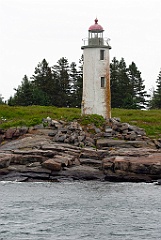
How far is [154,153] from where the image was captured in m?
47.7

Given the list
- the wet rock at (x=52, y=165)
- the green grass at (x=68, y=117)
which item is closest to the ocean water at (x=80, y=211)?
the wet rock at (x=52, y=165)

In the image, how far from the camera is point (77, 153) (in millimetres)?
48000

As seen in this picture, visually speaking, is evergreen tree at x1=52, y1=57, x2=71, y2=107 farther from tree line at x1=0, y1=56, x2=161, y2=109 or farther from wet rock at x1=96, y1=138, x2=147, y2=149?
wet rock at x1=96, y1=138, x2=147, y2=149

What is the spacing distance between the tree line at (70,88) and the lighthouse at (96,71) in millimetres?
25616

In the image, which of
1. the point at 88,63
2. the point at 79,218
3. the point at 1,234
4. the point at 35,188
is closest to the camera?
the point at 1,234

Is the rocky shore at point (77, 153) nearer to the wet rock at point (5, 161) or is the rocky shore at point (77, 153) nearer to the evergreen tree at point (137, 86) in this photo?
the wet rock at point (5, 161)

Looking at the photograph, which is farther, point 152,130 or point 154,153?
point 152,130

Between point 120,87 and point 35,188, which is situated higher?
point 120,87

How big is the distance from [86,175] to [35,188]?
5249 millimetres

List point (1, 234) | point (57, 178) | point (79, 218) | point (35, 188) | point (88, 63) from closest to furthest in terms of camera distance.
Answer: point (1, 234) < point (79, 218) < point (35, 188) < point (57, 178) < point (88, 63)

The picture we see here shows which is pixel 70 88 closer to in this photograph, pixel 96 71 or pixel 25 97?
pixel 25 97

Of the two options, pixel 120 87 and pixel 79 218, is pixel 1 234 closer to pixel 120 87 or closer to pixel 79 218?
pixel 79 218

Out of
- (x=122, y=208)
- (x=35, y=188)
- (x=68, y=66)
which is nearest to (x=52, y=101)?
(x=68, y=66)

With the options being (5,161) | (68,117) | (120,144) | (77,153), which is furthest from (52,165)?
(68,117)
